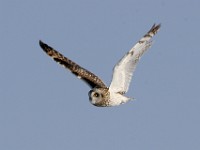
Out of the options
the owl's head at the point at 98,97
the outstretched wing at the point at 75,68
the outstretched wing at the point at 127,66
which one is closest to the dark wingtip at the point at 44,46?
the outstretched wing at the point at 75,68

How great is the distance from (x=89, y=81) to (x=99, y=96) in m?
1.18

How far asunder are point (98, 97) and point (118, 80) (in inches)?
49.1

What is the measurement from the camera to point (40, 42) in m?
28.6

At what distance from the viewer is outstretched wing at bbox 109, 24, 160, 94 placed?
26188 mm

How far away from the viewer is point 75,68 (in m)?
27.5

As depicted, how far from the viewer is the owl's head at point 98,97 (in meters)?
25.9

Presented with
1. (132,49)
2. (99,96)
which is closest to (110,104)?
(99,96)

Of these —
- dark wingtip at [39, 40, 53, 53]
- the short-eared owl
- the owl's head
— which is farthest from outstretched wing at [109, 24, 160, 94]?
dark wingtip at [39, 40, 53, 53]

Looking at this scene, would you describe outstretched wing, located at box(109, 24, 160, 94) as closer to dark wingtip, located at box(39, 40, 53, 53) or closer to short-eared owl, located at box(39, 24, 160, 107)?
short-eared owl, located at box(39, 24, 160, 107)

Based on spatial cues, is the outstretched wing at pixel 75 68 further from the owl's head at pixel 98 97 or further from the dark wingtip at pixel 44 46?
the owl's head at pixel 98 97

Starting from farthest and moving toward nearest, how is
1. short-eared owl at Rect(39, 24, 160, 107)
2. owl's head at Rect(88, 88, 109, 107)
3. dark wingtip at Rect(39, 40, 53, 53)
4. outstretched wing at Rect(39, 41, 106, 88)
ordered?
1. dark wingtip at Rect(39, 40, 53, 53)
2. outstretched wing at Rect(39, 41, 106, 88)
3. short-eared owl at Rect(39, 24, 160, 107)
4. owl's head at Rect(88, 88, 109, 107)

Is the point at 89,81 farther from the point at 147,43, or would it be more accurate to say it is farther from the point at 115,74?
the point at 147,43

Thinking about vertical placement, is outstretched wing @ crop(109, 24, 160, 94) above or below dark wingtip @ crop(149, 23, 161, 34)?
below

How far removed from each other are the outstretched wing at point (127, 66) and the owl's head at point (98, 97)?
1.82 ft
